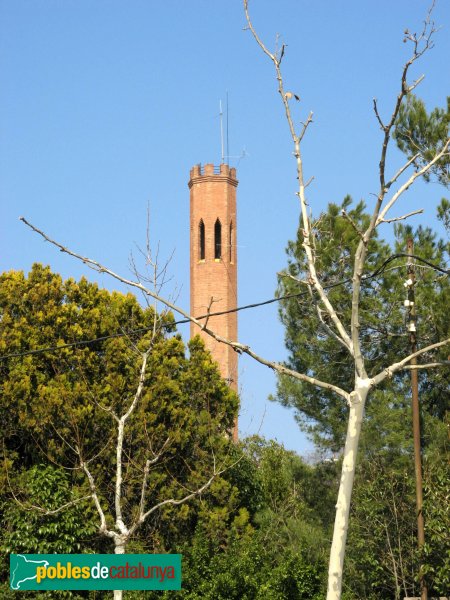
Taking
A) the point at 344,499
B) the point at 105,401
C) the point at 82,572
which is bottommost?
the point at 344,499

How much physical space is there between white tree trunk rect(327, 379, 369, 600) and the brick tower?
44999mm

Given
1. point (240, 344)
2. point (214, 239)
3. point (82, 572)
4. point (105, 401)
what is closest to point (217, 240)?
point (214, 239)

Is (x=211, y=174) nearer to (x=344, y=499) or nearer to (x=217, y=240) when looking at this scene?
(x=217, y=240)

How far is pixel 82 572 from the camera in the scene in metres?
19.2

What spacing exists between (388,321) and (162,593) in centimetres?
779

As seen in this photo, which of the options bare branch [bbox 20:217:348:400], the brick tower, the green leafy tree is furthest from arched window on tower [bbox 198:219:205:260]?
bare branch [bbox 20:217:348:400]

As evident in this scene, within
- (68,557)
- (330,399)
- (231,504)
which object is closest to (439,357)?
(330,399)

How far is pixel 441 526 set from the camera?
18.6 metres

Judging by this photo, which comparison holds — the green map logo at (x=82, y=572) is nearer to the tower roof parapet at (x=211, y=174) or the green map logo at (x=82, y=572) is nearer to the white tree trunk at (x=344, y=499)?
the white tree trunk at (x=344, y=499)

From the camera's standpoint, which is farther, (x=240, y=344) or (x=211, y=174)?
(x=211, y=174)

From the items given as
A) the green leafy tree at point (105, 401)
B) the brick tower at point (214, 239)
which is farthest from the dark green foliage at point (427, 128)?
the brick tower at point (214, 239)

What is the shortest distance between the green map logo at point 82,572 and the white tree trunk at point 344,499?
9.91 m

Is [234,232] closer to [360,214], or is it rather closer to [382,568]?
[360,214]

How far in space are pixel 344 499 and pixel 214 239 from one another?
47.4m
